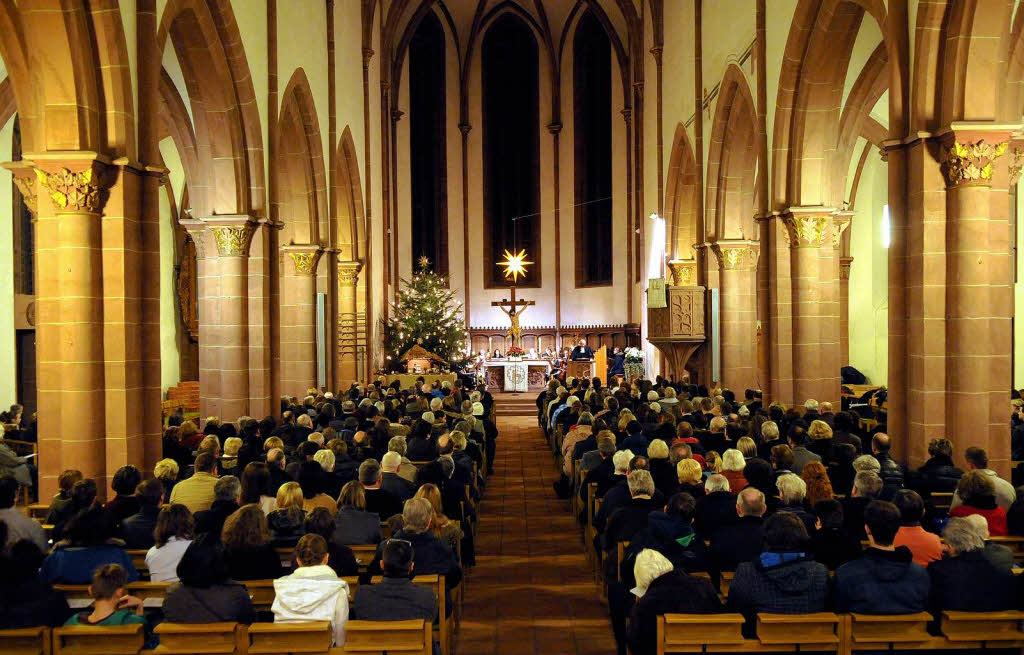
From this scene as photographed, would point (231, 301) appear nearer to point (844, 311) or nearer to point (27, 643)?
point (27, 643)

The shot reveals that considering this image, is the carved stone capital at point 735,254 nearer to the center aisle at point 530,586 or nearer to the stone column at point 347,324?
the center aisle at point 530,586

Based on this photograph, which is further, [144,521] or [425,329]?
[425,329]

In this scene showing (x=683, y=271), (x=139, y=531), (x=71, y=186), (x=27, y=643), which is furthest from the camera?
(x=683, y=271)

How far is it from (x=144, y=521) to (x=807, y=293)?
10149mm

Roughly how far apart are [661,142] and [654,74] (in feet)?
6.80

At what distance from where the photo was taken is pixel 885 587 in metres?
4.30

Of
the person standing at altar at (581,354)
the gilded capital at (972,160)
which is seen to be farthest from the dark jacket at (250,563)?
the person standing at altar at (581,354)

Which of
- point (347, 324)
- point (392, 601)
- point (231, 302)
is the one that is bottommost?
point (392, 601)

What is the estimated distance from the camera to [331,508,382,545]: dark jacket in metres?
5.84

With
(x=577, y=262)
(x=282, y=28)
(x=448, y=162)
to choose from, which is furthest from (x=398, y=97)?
(x=282, y=28)

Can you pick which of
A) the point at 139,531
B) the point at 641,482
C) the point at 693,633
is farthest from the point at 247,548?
the point at 641,482

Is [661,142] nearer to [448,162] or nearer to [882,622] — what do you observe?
[448,162]

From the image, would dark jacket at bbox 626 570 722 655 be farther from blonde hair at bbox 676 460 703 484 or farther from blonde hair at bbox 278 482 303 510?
blonde hair at bbox 278 482 303 510

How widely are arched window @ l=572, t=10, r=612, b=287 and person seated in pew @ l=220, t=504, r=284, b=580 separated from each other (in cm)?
2536
